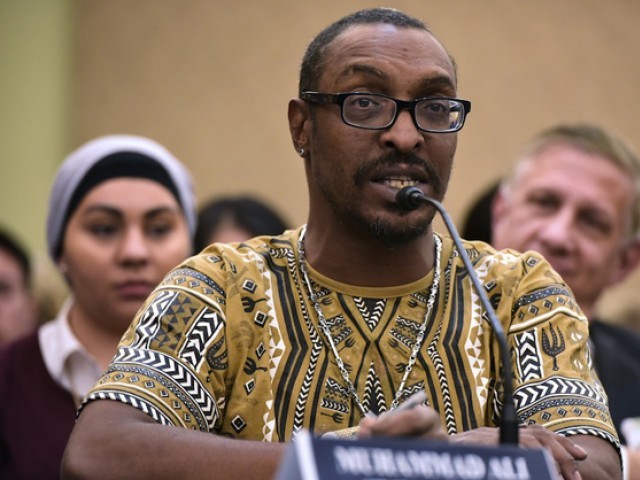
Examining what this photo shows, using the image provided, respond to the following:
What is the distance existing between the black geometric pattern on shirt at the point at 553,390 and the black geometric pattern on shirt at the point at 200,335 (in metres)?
0.56

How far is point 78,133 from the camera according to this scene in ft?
21.5

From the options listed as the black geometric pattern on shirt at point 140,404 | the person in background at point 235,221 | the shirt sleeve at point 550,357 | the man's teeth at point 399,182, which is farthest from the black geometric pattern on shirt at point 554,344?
the person in background at point 235,221

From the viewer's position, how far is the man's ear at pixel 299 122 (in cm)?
242

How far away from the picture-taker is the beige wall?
20.7 ft

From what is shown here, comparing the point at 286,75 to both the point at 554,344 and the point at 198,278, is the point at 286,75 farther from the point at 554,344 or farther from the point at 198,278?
the point at 554,344

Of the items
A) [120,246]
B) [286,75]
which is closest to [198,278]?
[120,246]

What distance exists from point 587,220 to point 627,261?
0.31m

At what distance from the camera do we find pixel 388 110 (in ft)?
7.36

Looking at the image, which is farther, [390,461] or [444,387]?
[444,387]

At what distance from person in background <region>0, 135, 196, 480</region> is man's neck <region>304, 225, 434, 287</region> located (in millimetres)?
1237

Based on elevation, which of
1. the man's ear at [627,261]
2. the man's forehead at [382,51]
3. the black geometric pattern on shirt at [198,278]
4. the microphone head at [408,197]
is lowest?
the man's ear at [627,261]

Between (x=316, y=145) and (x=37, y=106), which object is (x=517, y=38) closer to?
(x=37, y=106)

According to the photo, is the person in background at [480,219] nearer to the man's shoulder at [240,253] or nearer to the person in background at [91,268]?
the person in background at [91,268]

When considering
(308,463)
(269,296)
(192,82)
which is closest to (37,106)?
(192,82)
